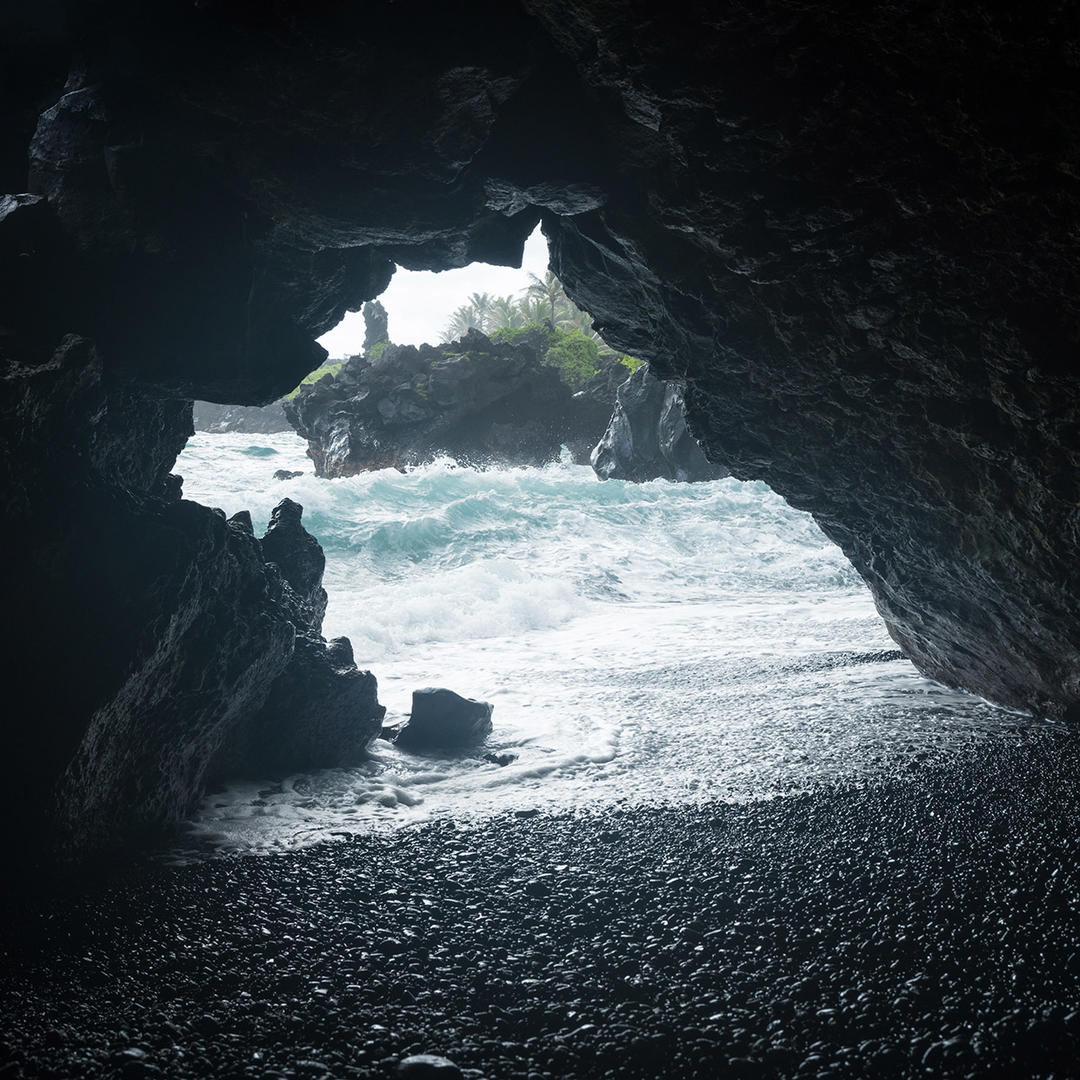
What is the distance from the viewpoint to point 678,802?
13.3ft

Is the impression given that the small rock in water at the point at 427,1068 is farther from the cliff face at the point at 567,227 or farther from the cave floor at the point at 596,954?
the cliff face at the point at 567,227

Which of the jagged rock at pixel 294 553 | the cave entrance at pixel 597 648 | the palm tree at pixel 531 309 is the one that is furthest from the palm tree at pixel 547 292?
the jagged rock at pixel 294 553

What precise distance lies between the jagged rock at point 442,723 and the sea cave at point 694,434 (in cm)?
12

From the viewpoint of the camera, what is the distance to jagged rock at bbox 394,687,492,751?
18.2ft

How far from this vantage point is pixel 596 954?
2611mm

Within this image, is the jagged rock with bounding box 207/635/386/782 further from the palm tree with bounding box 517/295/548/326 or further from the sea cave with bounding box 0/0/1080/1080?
the palm tree with bounding box 517/295/548/326

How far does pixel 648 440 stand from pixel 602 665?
69.6 ft

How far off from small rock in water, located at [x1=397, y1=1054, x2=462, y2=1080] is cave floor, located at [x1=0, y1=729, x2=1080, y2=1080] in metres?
0.03

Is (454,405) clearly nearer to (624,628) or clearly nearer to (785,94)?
(624,628)

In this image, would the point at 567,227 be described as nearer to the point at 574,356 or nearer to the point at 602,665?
the point at 602,665

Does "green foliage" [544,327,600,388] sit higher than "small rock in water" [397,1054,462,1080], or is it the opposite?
"green foliage" [544,327,600,388]

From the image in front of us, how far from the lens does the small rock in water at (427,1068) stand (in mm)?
2064

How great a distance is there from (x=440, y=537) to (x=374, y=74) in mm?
15178

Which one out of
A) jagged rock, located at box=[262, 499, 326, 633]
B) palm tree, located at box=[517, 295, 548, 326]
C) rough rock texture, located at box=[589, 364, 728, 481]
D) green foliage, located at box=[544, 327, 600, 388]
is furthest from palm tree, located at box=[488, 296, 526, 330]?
jagged rock, located at box=[262, 499, 326, 633]
